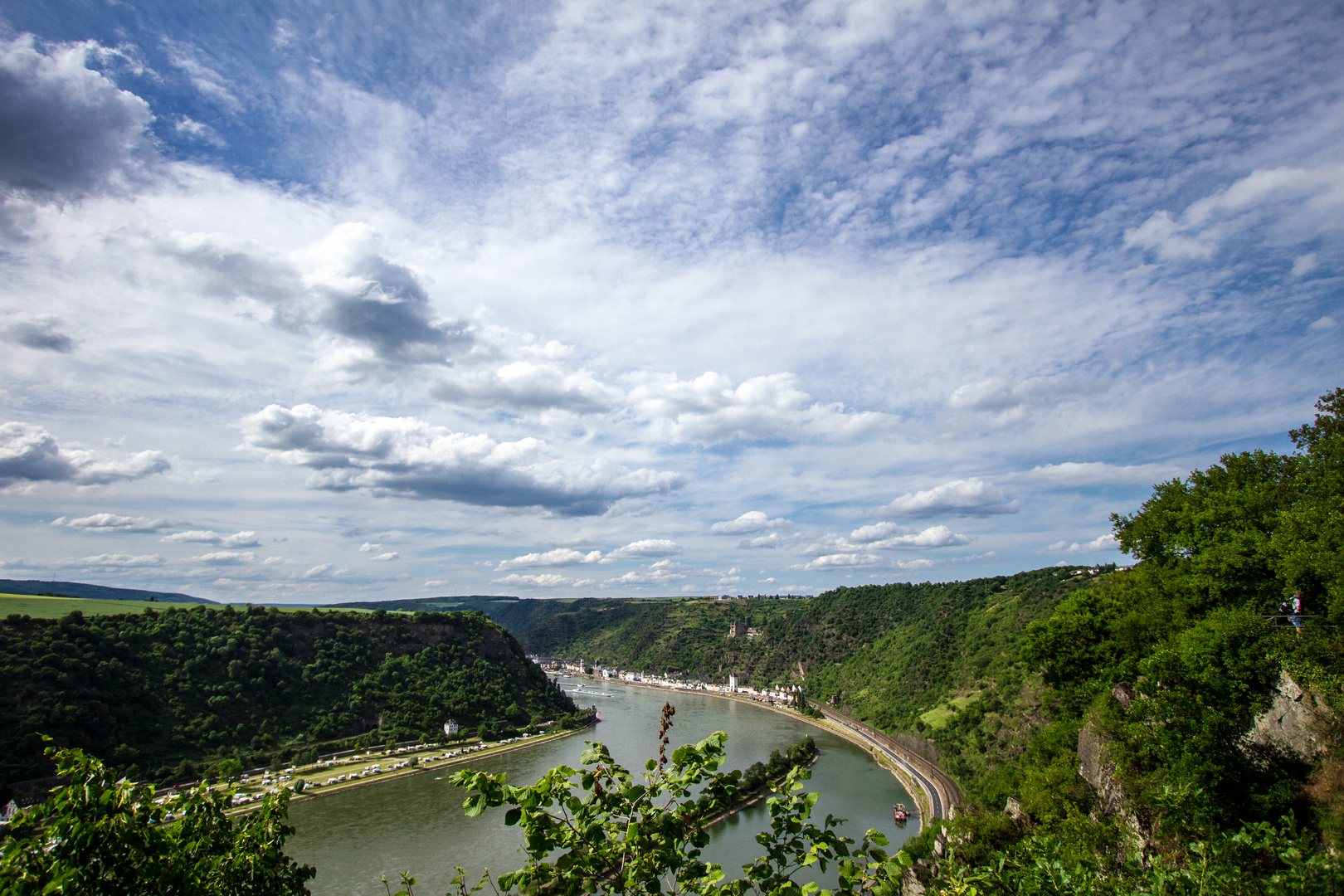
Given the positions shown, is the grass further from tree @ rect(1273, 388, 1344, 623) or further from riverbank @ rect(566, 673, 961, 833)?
tree @ rect(1273, 388, 1344, 623)

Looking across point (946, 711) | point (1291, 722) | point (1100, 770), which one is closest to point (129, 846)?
point (1291, 722)

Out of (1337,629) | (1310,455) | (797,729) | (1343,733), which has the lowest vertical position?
(797,729)

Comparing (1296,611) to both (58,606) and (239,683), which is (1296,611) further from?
(58,606)

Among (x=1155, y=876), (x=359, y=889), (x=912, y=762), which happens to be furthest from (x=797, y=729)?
(x=1155, y=876)

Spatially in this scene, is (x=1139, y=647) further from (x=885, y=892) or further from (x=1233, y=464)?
(x=885, y=892)

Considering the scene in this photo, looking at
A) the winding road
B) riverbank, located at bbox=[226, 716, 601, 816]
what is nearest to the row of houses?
the winding road

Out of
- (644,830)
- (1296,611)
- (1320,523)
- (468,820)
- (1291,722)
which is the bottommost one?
(468,820)
